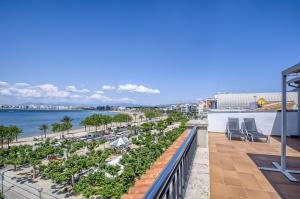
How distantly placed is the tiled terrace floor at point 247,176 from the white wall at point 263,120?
7.83 ft

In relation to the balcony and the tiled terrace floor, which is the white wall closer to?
the balcony

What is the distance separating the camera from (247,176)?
9.78 ft

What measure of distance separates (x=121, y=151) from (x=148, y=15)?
20168mm

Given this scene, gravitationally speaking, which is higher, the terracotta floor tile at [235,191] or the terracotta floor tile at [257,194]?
the terracotta floor tile at [235,191]

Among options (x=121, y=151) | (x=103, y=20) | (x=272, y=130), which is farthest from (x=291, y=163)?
(x=121, y=151)

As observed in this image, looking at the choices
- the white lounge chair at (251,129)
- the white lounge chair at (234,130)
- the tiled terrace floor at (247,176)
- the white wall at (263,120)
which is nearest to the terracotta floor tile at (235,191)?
the tiled terrace floor at (247,176)

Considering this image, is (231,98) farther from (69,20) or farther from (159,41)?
(69,20)

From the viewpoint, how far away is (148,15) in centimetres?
1118

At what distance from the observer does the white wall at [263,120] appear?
6.73 meters

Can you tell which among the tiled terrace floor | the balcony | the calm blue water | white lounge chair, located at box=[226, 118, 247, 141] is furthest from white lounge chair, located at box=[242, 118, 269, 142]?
the calm blue water

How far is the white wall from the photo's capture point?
673 centimetres

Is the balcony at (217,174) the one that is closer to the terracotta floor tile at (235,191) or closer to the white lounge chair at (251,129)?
the terracotta floor tile at (235,191)

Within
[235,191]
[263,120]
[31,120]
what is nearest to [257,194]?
[235,191]

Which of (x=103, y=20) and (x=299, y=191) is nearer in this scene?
(x=299, y=191)
